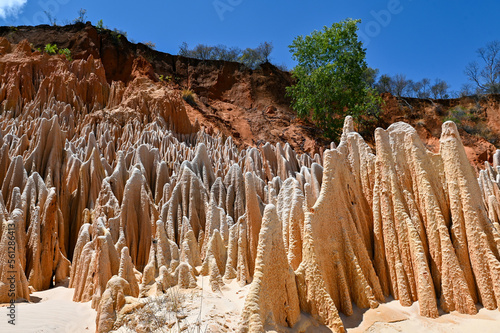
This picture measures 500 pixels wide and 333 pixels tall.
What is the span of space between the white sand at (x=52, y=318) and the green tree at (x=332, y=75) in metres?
17.3

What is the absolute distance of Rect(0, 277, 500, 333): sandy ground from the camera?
4898 millimetres

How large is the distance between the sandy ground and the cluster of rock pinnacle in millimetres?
182

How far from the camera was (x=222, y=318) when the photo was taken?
5.28 meters

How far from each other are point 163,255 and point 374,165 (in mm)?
5125

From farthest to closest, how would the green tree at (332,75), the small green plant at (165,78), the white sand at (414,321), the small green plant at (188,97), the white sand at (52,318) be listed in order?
the small green plant at (165,78)
the small green plant at (188,97)
the green tree at (332,75)
the white sand at (52,318)
the white sand at (414,321)

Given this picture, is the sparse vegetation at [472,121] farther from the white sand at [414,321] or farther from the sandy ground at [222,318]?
the sandy ground at [222,318]

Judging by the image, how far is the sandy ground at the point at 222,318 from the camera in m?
4.90

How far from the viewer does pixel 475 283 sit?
5316mm

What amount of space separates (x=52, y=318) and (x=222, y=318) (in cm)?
306

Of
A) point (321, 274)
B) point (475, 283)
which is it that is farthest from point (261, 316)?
point (475, 283)

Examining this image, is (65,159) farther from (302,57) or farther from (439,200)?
(302,57)

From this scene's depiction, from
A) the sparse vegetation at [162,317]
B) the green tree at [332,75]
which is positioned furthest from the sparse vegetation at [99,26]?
the sparse vegetation at [162,317]

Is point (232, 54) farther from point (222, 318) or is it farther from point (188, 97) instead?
Answer: point (222, 318)

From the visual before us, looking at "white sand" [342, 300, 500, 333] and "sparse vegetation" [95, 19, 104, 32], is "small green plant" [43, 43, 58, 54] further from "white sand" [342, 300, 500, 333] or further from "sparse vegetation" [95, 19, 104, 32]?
"white sand" [342, 300, 500, 333]
